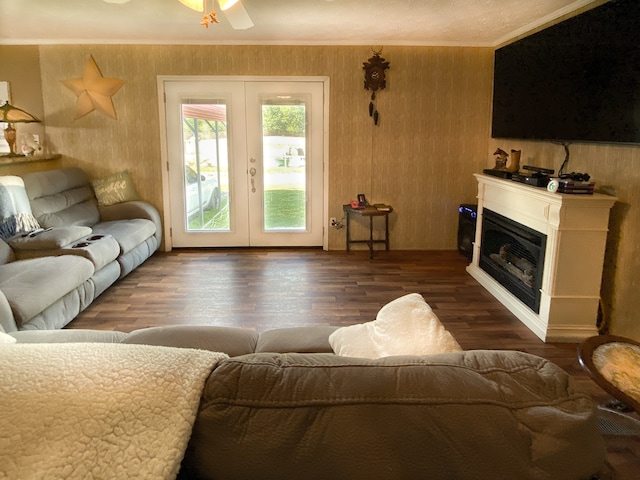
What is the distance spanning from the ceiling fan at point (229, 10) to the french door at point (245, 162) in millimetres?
1571

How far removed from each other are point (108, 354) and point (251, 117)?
5.09 metres

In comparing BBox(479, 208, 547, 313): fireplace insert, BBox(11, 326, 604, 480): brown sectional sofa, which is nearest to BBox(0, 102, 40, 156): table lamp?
BBox(479, 208, 547, 313): fireplace insert

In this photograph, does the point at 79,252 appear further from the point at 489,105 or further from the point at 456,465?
the point at 489,105

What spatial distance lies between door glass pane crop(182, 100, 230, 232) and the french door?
0.04ft

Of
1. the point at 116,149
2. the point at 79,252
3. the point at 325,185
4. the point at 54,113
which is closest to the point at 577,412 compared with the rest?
the point at 79,252

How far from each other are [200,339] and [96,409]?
1152mm

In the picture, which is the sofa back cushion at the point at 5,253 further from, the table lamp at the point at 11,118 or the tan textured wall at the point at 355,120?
the tan textured wall at the point at 355,120

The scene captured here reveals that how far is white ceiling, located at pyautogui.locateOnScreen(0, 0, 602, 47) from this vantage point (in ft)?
13.1

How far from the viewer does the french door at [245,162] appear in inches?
226

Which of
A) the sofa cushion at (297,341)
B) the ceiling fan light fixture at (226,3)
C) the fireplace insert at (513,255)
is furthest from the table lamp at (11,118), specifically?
the fireplace insert at (513,255)

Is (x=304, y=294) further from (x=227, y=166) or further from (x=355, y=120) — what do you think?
(x=355, y=120)

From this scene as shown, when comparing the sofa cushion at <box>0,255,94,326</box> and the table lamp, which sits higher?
the table lamp

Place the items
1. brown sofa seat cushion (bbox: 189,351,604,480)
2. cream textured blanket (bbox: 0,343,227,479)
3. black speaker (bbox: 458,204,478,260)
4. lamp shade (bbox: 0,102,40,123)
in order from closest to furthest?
1. cream textured blanket (bbox: 0,343,227,479)
2. brown sofa seat cushion (bbox: 189,351,604,480)
3. lamp shade (bbox: 0,102,40,123)
4. black speaker (bbox: 458,204,478,260)

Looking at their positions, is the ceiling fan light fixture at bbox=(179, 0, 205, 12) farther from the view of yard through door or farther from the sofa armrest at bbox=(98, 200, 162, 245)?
the sofa armrest at bbox=(98, 200, 162, 245)
